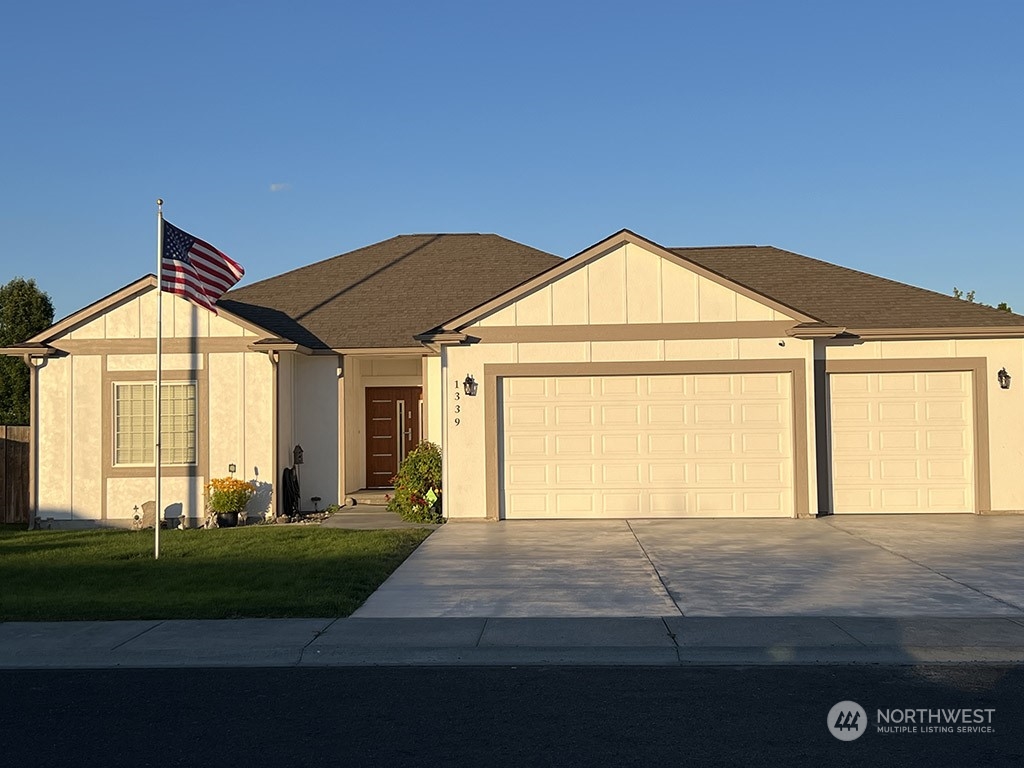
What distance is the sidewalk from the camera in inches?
303

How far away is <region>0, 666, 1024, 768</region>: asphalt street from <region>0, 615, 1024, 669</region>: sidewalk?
26cm

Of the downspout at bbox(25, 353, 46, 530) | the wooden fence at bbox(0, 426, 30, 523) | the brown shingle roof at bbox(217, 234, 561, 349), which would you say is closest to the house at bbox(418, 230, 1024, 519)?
the brown shingle roof at bbox(217, 234, 561, 349)

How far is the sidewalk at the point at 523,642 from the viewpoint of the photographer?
7699mm

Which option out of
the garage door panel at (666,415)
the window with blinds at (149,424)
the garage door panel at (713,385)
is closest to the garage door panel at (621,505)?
the garage door panel at (666,415)

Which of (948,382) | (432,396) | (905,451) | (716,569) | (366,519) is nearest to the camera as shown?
(716,569)

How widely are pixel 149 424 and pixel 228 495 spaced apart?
2.16 meters

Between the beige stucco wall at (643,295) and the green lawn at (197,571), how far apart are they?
480 centimetres

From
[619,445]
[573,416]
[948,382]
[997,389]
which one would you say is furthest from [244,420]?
[997,389]

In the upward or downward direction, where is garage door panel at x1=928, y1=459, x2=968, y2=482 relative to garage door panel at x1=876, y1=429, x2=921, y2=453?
downward

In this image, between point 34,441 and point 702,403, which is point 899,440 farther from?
point 34,441

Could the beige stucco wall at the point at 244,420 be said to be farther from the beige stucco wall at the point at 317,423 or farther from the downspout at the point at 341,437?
the downspout at the point at 341,437

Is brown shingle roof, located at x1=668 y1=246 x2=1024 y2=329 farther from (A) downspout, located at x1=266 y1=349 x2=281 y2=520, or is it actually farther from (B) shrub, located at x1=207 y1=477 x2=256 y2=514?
(B) shrub, located at x1=207 y1=477 x2=256 y2=514

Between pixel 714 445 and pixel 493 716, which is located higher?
pixel 714 445

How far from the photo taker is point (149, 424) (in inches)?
663
